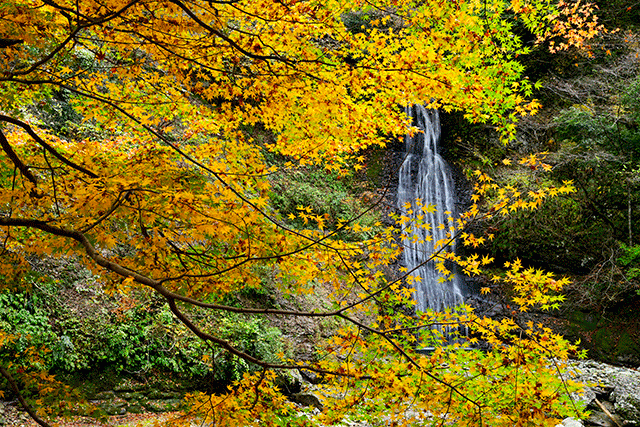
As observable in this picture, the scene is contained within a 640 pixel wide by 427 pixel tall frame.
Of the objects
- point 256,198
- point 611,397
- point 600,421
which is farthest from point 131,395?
point 611,397

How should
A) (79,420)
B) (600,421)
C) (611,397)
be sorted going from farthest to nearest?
1. (611,397)
2. (600,421)
3. (79,420)

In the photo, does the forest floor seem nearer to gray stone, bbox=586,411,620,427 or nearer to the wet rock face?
the wet rock face

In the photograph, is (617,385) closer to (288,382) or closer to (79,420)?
(288,382)

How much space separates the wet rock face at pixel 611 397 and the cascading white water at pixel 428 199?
371 cm

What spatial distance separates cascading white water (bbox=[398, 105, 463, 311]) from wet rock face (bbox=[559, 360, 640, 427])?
3.71m

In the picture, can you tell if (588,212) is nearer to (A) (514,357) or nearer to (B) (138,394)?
(A) (514,357)

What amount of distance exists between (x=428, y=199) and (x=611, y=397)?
7.28 m

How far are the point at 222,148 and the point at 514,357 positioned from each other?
2.86 metres

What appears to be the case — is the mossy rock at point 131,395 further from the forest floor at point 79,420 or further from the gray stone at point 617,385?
the gray stone at point 617,385

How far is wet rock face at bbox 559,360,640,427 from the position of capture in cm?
609

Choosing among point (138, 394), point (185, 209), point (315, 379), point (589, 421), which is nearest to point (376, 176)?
point (315, 379)

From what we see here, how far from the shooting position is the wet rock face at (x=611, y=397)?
609 cm

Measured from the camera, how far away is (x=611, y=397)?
673 cm

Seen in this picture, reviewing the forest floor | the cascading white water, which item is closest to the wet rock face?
the cascading white water
